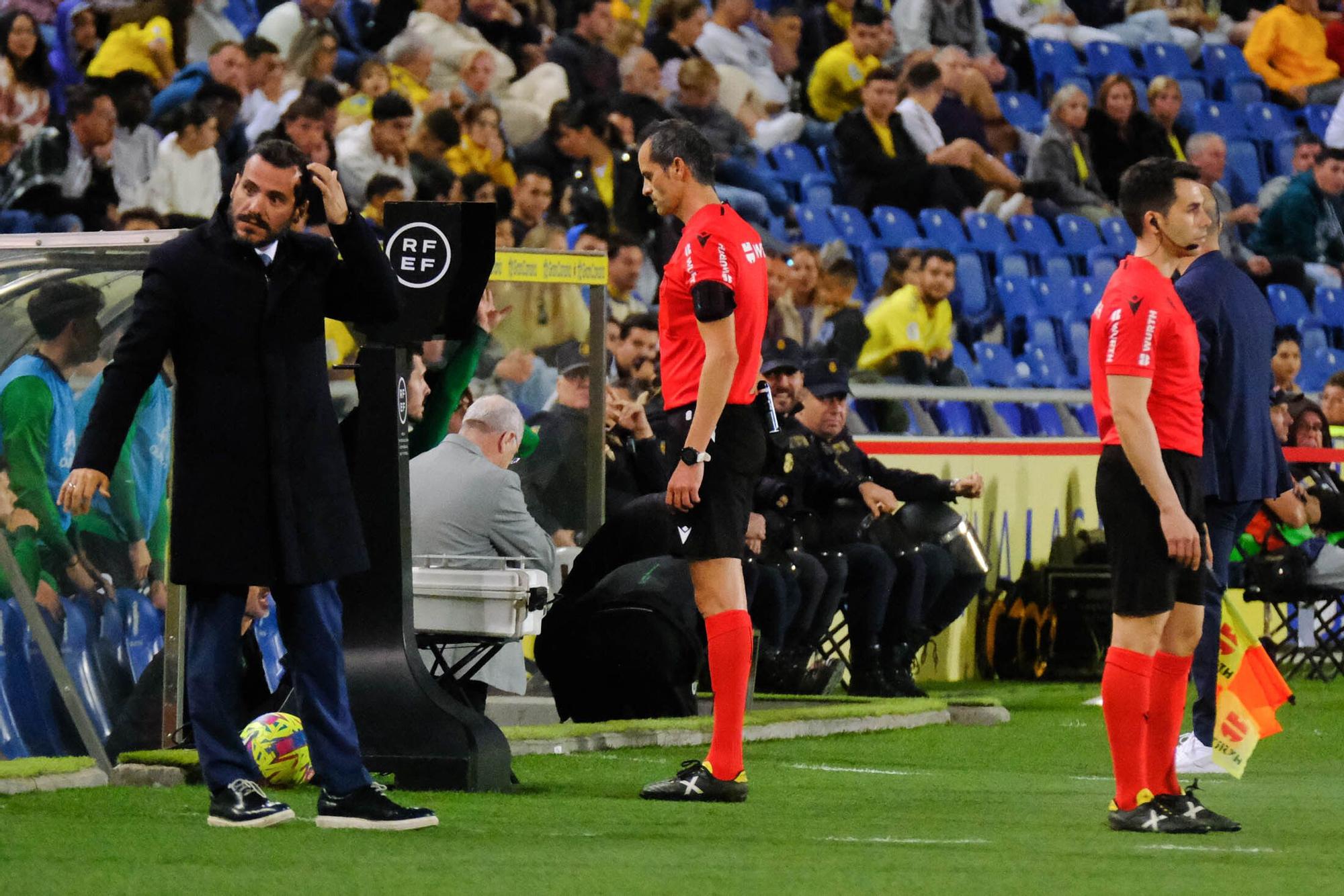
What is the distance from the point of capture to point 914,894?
4.89 meters

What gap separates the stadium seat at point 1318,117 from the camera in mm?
20688

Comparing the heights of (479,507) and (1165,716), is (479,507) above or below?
above

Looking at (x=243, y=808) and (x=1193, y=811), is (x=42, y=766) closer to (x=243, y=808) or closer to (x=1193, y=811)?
(x=243, y=808)

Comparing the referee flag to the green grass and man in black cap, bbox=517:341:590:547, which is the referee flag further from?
man in black cap, bbox=517:341:590:547

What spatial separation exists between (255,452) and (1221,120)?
16.1m

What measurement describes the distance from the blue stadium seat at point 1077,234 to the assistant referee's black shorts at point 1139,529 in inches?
462

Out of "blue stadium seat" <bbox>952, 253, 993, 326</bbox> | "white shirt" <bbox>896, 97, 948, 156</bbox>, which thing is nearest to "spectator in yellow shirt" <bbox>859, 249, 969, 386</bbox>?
"blue stadium seat" <bbox>952, 253, 993, 326</bbox>

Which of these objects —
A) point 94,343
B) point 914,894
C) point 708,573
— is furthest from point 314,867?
point 94,343

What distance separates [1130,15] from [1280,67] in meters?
1.54

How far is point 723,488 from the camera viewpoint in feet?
21.7

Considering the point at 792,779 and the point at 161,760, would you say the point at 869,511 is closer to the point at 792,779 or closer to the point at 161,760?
the point at 792,779

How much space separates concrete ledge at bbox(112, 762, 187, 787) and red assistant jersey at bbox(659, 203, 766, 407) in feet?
6.82

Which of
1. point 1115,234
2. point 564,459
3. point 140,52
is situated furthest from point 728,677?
point 1115,234

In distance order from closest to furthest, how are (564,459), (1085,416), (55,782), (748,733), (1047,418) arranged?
(55,782)
(748,733)
(564,459)
(1047,418)
(1085,416)
